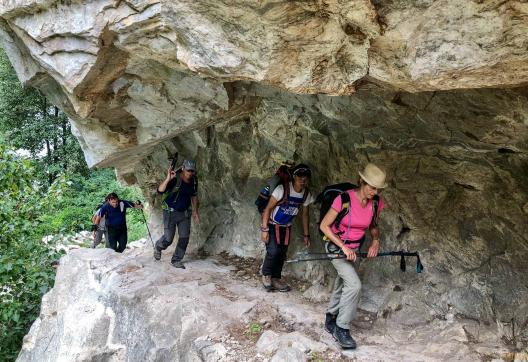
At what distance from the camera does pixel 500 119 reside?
4934 mm

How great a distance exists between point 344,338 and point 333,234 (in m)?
1.36

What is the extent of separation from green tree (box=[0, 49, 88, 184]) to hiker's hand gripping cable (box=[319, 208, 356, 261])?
1782 centimetres

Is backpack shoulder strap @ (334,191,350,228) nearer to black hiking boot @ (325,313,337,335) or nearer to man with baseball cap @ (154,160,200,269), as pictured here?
black hiking boot @ (325,313,337,335)

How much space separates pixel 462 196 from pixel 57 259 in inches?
340

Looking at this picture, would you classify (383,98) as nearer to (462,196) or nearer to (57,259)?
(462,196)

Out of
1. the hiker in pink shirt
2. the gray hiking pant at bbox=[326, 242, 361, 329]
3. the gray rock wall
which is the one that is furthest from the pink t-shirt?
the gray rock wall

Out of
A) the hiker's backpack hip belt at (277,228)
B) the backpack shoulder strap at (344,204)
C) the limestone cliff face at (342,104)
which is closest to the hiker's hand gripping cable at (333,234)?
the backpack shoulder strap at (344,204)

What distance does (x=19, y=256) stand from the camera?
9094 mm

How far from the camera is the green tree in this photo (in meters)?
20.9

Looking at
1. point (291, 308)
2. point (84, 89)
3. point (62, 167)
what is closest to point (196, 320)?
point (291, 308)

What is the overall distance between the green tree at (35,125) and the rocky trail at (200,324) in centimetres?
1379

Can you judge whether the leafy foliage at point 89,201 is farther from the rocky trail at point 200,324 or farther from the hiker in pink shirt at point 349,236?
the hiker in pink shirt at point 349,236

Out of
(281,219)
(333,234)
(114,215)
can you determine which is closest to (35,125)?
(114,215)

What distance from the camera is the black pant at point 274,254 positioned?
291 inches
